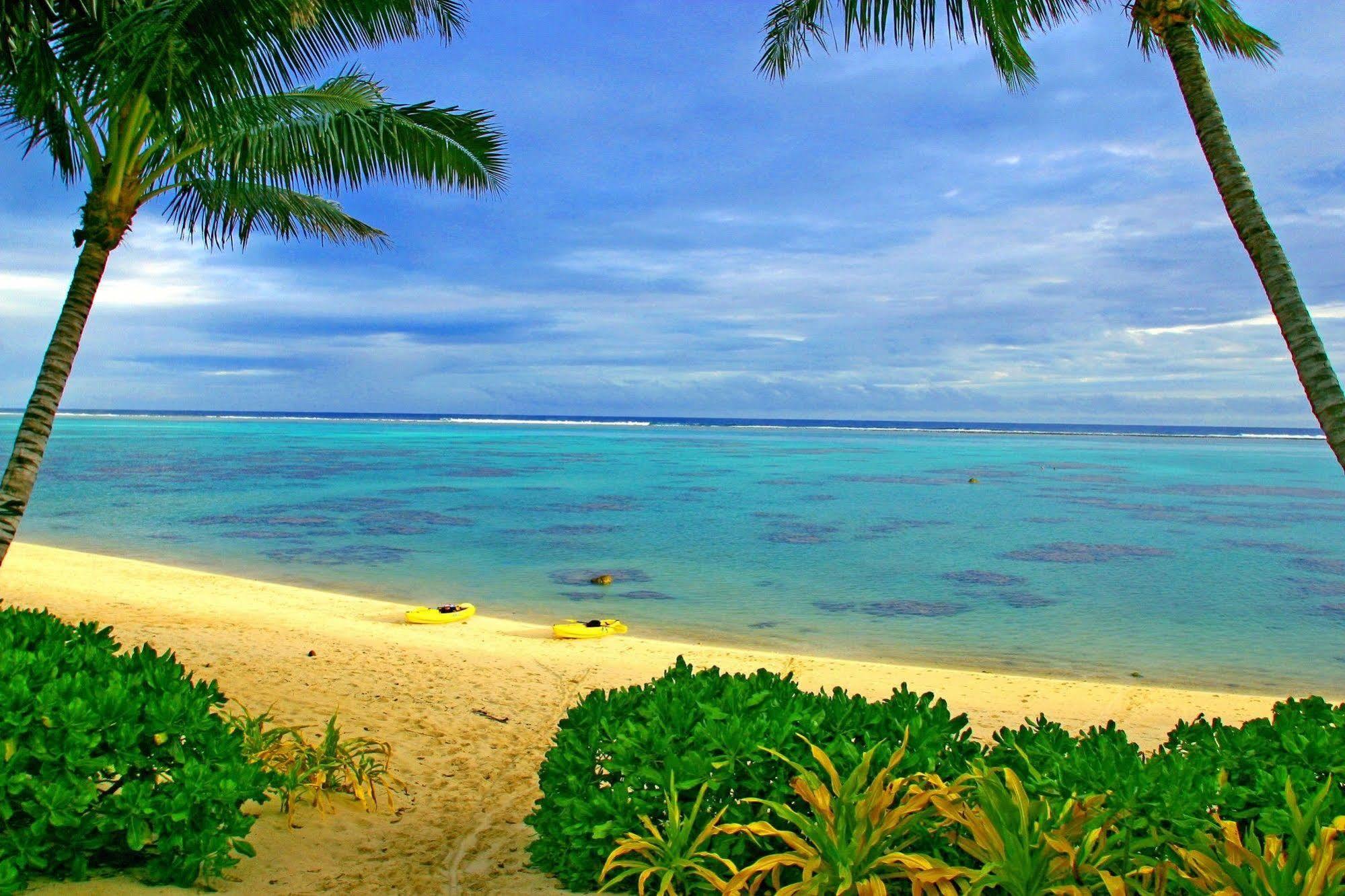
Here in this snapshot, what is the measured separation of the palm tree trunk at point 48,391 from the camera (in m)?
5.22

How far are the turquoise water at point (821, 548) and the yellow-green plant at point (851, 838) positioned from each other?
7314 mm

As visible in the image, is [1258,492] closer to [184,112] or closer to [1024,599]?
[1024,599]

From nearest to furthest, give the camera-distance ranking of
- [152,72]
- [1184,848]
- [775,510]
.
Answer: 1. [1184,848]
2. [152,72]
3. [775,510]

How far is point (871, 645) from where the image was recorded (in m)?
10.5

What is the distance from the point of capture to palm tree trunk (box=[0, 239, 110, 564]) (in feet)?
17.1

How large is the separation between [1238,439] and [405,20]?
110737mm

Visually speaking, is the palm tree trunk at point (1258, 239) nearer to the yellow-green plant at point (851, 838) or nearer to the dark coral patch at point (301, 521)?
the yellow-green plant at point (851, 838)

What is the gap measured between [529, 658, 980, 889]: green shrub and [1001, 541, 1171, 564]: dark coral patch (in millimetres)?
15705

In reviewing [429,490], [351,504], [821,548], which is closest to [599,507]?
[351,504]

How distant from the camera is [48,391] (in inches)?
219

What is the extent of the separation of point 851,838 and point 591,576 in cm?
1235

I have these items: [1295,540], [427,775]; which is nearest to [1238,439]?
[1295,540]

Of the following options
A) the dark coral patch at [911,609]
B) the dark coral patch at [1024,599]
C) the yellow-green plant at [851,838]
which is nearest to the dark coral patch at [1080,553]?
the dark coral patch at [1024,599]

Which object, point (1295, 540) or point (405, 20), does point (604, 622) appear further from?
point (1295, 540)
